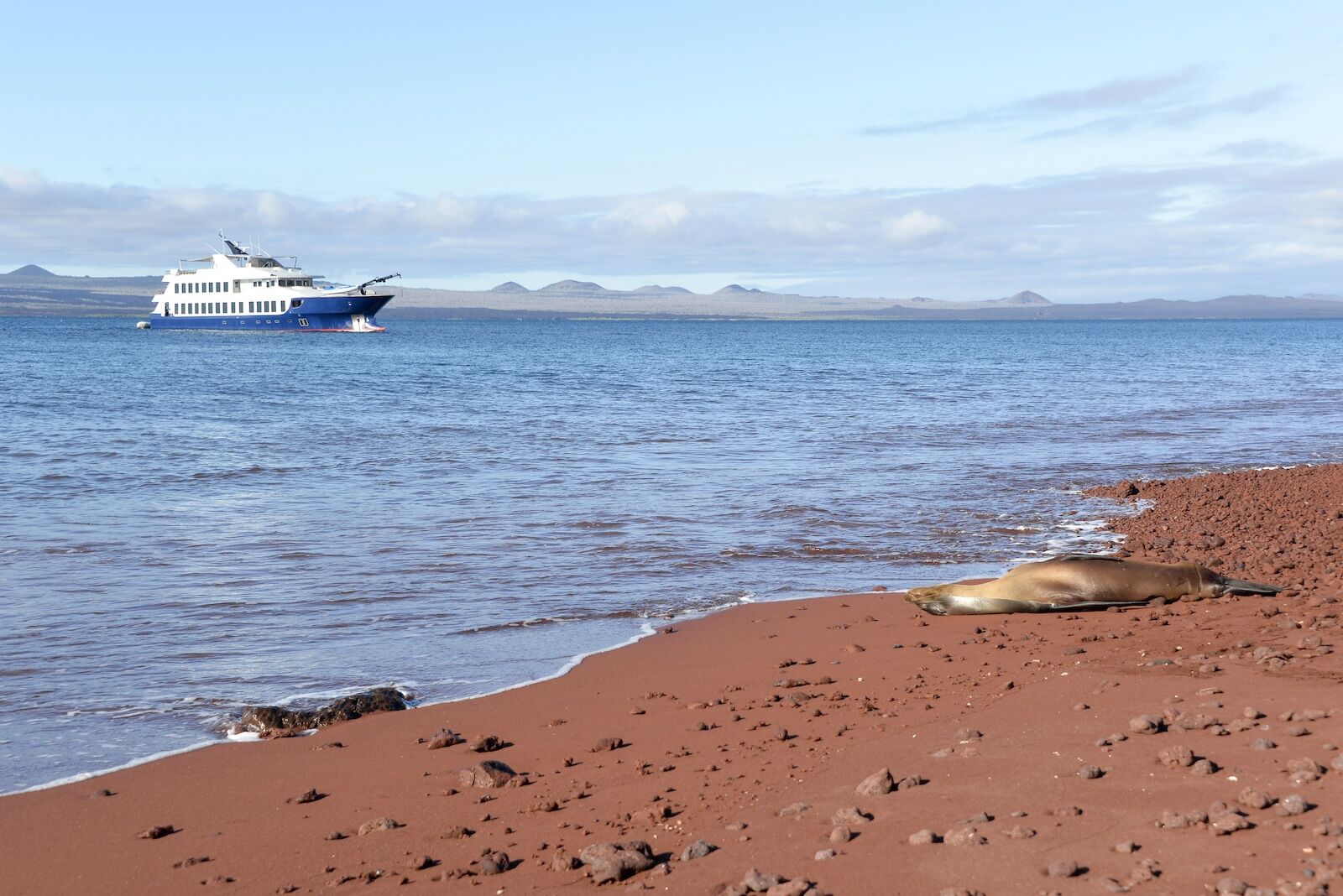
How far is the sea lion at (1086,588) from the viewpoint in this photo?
9.84 metres

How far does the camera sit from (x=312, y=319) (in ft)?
324

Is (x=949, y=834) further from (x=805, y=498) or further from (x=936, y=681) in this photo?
(x=805, y=498)

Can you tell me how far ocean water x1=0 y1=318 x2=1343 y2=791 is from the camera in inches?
359

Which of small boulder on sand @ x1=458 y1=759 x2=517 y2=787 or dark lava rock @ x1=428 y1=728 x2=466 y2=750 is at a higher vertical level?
small boulder on sand @ x1=458 y1=759 x2=517 y2=787

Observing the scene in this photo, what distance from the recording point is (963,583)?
10.8 meters

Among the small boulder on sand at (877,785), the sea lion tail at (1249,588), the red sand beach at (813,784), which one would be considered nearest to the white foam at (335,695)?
the red sand beach at (813,784)

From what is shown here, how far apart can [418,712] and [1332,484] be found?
13989mm

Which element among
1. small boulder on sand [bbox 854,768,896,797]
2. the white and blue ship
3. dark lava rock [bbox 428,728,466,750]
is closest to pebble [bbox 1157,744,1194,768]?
small boulder on sand [bbox 854,768,896,797]

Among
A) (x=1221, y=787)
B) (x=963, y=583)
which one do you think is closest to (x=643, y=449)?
(x=963, y=583)

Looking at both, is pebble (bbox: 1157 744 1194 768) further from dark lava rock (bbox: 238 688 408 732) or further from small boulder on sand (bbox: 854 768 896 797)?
dark lava rock (bbox: 238 688 408 732)

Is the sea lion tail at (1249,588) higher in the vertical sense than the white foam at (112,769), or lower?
higher

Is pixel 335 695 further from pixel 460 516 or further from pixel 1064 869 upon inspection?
pixel 460 516

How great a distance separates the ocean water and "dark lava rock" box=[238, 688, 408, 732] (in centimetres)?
Answer: 28

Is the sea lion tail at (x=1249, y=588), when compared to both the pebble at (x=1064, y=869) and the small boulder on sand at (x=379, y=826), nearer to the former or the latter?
the pebble at (x=1064, y=869)
